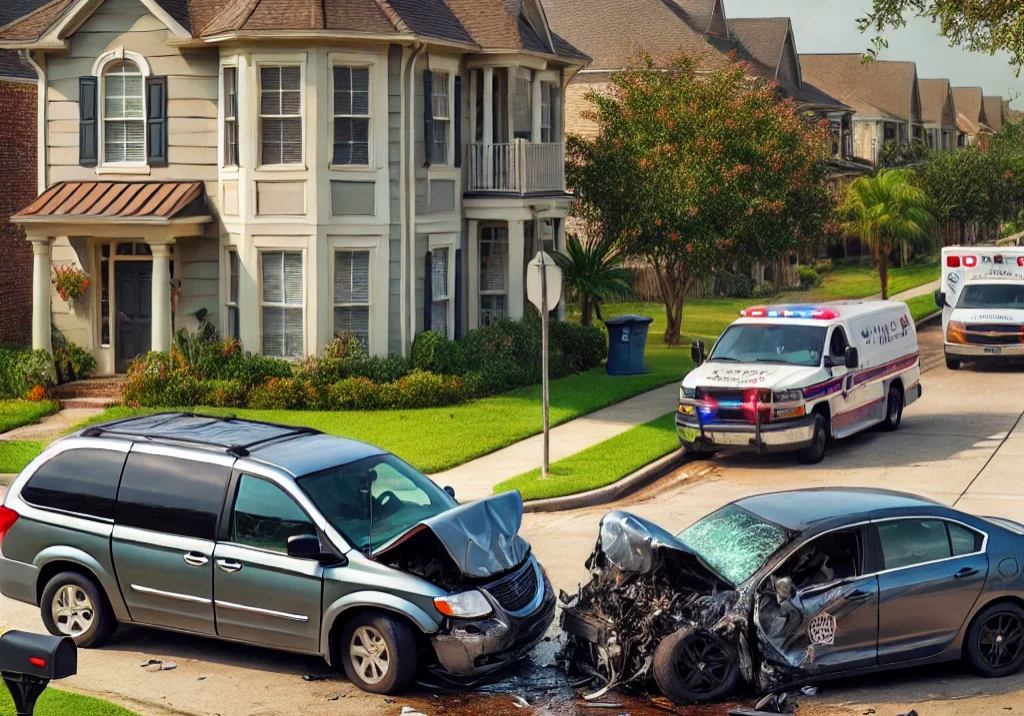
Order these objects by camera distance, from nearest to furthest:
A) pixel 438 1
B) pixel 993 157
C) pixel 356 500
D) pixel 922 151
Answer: pixel 356 500, pixel 438 1, pixel 993 157, pixel 922 151

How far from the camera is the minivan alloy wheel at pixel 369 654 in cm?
991

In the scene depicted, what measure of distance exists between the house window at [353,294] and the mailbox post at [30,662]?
755 inches

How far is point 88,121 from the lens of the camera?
2552 cm

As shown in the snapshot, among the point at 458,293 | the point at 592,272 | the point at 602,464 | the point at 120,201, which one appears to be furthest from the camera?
the point at 592,272

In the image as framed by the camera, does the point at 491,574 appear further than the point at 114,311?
No

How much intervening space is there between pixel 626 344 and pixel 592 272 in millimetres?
2818

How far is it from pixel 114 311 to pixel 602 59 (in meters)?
26.2

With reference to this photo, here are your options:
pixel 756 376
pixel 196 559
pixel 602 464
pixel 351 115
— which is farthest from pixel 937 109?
pixel 196 559

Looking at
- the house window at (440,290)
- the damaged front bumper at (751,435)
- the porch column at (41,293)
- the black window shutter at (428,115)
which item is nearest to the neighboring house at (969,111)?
Result: the house window at (440,290)

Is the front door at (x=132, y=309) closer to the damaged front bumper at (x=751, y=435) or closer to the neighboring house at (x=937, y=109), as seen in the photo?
the damaged front bumper at (x=751, y=435)

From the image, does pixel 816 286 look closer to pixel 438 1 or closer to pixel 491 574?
pixel 438 1

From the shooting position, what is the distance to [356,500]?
10703 millimetres

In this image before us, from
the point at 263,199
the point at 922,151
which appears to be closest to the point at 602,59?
the point at 922,151

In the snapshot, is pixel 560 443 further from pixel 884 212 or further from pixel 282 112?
pixel 884 212
